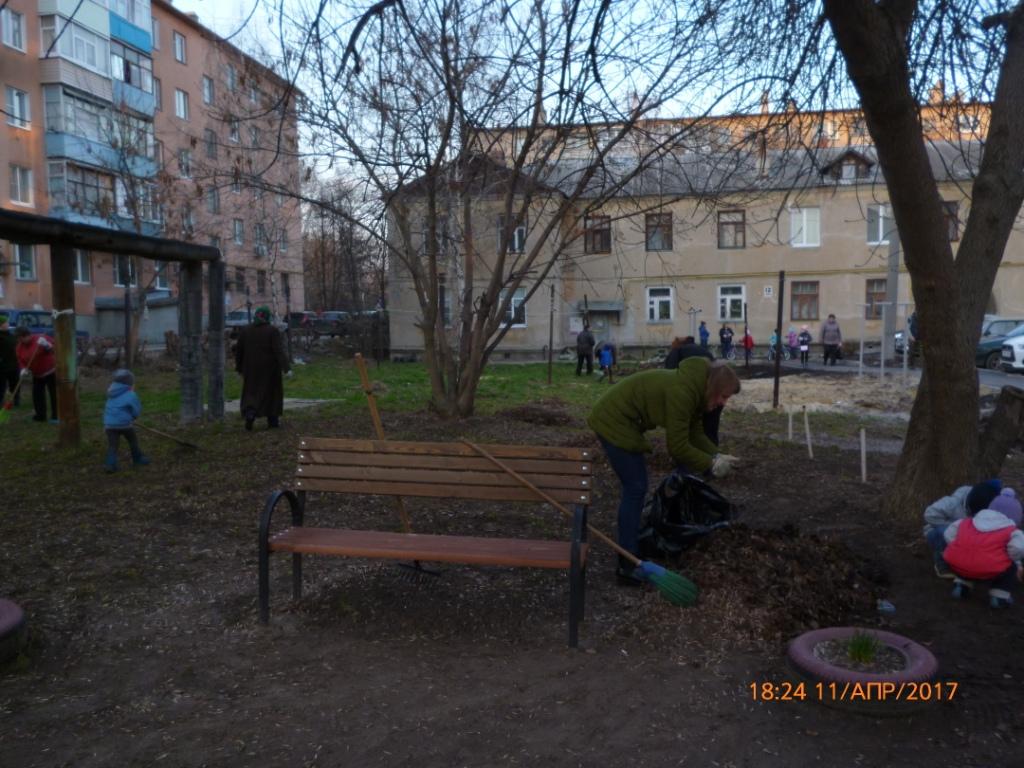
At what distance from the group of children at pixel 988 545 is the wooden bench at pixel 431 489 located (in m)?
1.99

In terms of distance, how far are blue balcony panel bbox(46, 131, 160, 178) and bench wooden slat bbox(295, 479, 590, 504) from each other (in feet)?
65.4

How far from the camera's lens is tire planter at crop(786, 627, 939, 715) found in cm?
350

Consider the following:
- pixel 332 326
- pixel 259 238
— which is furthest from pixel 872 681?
pixel 332 326

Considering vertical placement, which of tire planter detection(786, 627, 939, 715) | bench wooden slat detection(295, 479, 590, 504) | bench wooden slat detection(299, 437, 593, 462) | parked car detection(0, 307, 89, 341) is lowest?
tire planter detection(786, 627, 939, 715)

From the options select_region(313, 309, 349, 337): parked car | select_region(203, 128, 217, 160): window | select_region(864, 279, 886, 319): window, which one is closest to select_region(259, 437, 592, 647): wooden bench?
select_region(203, 128, 217, 160): window

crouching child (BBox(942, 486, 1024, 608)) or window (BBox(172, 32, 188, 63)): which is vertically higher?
window (BBox(172, 32, 188, 63))

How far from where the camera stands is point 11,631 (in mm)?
4047

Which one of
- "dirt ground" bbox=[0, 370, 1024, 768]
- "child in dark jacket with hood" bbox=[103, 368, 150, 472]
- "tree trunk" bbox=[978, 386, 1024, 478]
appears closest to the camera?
"dirt ground" bbox=[0, 370, 1024, 768]

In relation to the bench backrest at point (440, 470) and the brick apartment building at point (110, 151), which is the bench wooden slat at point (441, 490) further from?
the brick apartment building at point (110, 151)

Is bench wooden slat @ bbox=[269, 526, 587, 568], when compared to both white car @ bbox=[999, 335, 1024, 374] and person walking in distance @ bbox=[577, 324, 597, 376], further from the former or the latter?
white car @ bbox=[999, 335, 1024, 374]

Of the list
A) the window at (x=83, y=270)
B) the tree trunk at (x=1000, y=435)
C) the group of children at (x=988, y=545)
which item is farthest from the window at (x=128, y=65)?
the group of children at (x=988, y=545)

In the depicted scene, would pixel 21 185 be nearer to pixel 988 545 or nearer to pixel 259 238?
pixel 259 238

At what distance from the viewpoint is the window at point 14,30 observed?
2702 centimetres

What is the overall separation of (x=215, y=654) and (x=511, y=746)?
66.7 inches
